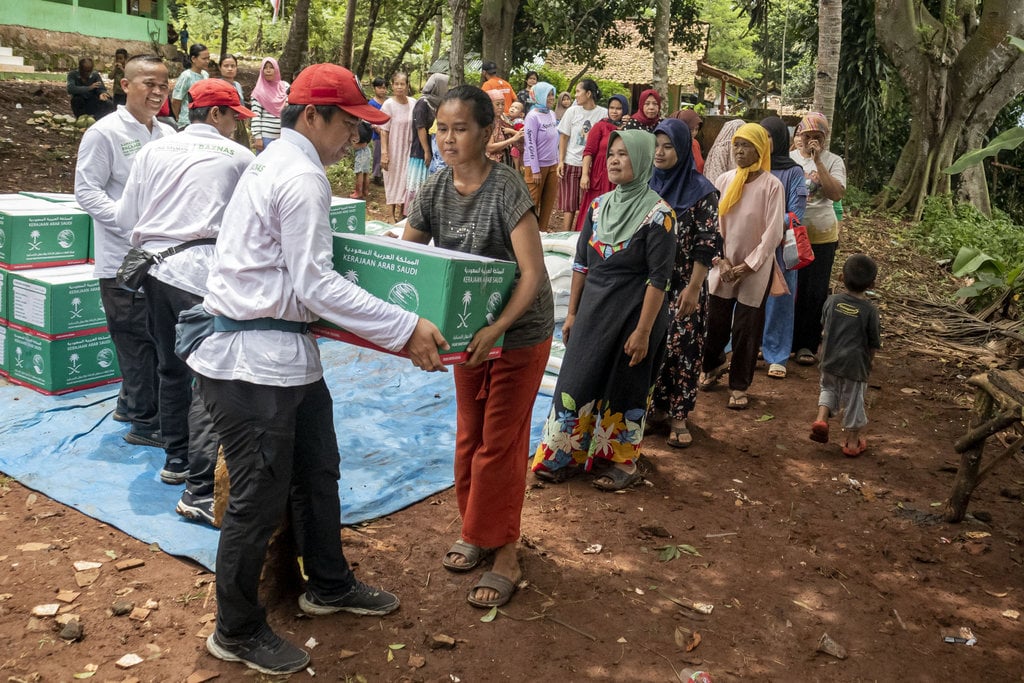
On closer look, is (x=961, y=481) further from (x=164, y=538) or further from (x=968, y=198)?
(x=968, y=198)

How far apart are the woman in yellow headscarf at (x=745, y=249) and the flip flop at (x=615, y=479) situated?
66.7 inches

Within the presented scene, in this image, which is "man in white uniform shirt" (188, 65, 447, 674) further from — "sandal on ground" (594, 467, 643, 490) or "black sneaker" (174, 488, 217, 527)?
"sandal on ground" (594, 467, 643, 490)

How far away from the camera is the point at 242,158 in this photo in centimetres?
434

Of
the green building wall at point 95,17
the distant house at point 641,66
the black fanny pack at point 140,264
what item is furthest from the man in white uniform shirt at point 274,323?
the distant house at point 641,66

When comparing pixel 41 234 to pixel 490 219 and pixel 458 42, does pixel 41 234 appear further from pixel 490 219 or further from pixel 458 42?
pixel 458 42

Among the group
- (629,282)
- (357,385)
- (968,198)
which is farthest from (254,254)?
(968,198)

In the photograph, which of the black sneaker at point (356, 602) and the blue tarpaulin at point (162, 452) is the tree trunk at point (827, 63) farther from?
the black sneaker at point (356, 602)

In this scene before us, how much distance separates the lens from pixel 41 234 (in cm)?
584

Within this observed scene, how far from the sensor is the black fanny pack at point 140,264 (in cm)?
418

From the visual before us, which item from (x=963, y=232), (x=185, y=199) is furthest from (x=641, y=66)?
(x=185, y=199)

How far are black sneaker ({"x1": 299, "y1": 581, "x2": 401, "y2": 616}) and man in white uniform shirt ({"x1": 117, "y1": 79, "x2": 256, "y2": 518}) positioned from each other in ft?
3.16

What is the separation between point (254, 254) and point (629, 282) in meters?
2.34

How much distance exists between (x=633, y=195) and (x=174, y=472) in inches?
106

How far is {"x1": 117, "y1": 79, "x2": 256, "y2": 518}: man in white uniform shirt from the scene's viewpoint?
4.20 m
